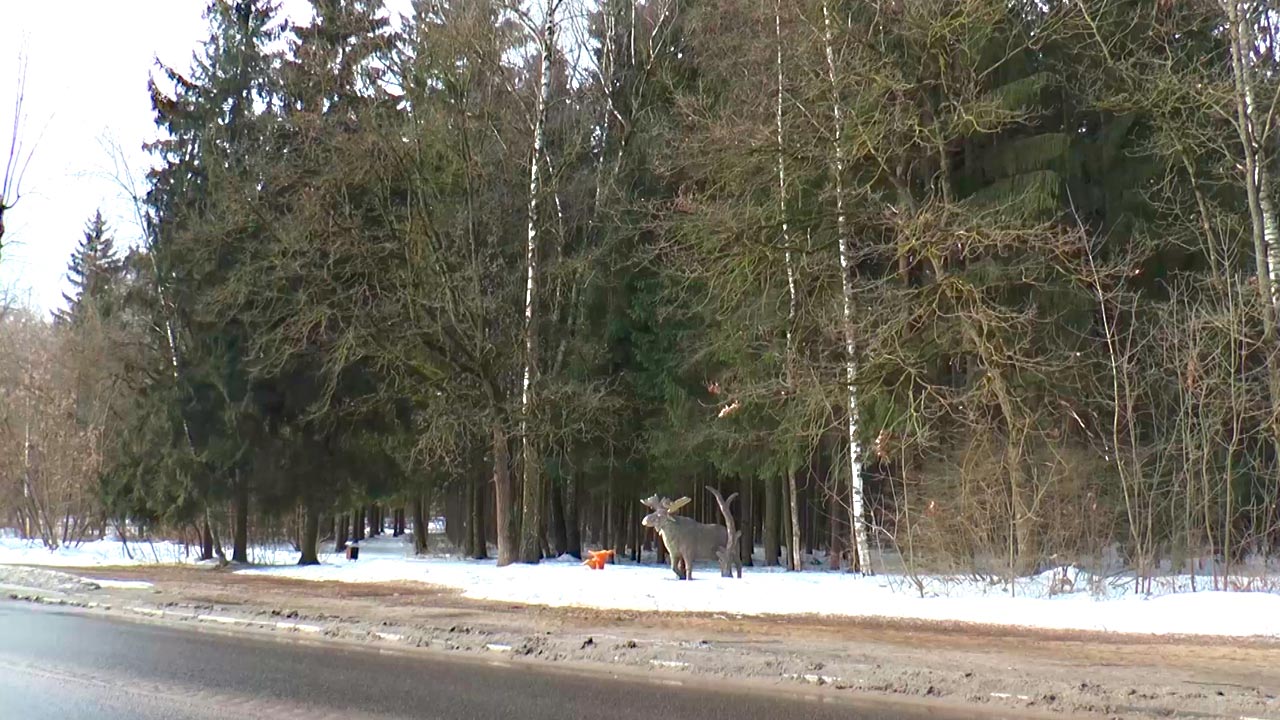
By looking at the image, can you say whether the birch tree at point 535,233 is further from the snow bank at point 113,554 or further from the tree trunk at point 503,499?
the snow bank at point 113,554

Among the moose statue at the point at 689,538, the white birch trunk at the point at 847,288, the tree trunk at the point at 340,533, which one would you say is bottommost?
the tree trunk at the point at 340,533

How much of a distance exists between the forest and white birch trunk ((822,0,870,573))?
0.11m

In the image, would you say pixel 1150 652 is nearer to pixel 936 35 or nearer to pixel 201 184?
pixel 936 35

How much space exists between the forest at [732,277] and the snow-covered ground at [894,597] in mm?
593

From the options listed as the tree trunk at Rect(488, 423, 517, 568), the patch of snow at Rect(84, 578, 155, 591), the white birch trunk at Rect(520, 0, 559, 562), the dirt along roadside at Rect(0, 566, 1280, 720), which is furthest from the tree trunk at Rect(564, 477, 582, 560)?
the dirt along roadside at Rect(0, 566, 1280, 720)

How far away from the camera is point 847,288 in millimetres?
22375

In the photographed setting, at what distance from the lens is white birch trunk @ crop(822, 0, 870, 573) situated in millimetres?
22047

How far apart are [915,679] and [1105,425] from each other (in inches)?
476

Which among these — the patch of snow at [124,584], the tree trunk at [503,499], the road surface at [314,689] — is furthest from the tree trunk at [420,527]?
the road surface at [314,689]

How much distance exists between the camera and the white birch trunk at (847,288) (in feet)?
72.3

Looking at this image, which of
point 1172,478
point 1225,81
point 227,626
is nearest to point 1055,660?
point 1172,478

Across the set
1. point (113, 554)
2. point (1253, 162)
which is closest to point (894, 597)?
point (1253, 162)

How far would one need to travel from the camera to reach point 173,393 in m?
31.1

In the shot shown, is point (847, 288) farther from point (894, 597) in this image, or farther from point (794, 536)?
point (794, 536)
